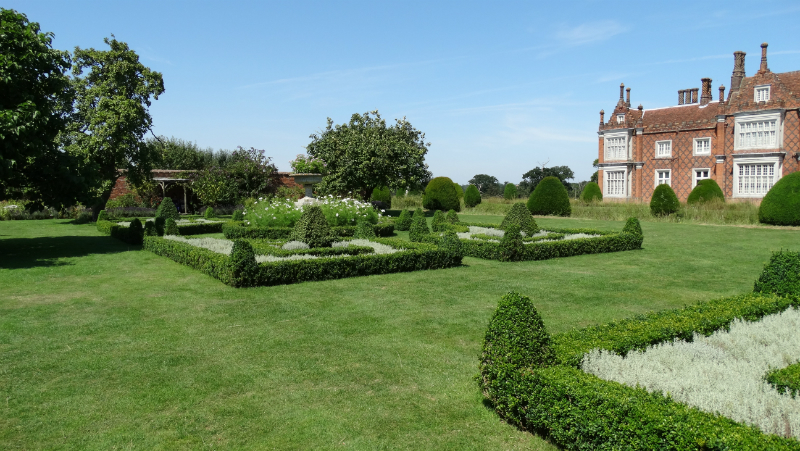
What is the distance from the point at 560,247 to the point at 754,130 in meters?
26.4

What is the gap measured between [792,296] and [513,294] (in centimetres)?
457

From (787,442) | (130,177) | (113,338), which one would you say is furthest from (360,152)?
(787,442)

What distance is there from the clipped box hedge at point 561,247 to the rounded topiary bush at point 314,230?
11.1ft

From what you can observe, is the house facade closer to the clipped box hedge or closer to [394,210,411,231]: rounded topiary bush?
the clipped box hedge

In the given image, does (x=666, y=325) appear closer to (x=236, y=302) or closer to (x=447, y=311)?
(x=447, y=311)

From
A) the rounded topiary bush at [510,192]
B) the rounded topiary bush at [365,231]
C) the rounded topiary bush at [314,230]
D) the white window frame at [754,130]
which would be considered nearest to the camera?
the rounded topiary bush at [314,230]

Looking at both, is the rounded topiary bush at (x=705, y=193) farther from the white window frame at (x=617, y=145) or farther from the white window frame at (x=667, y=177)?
the white window frame at (x=617, y=145)

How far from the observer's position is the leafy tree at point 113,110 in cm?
2439

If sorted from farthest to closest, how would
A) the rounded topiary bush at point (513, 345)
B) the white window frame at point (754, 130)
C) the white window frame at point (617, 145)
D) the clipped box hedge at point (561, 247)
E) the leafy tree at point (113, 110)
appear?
1. the white window frame at point (617, 145)
2. the white window frame at point (754, 130)
3. the leafy tree at point (113, 110)
4. the clipped box hedge at point (561, 247)
5. the rounded topiary bush at point (513, 345)

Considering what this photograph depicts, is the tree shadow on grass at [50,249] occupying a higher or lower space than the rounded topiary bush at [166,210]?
lower

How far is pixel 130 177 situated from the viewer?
84.0 feet

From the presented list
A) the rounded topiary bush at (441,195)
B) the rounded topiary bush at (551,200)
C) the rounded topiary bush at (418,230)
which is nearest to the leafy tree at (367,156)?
the rounded topiary bush at (441,195)

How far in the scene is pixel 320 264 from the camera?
10.2 meters

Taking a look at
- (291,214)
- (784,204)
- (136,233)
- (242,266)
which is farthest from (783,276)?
(784,204)
